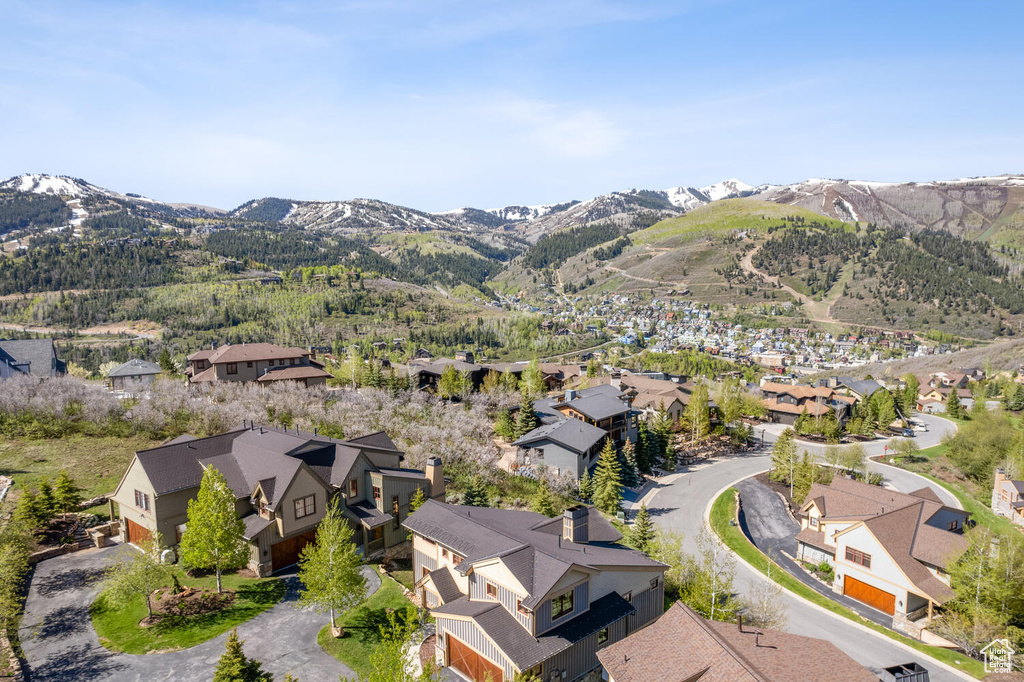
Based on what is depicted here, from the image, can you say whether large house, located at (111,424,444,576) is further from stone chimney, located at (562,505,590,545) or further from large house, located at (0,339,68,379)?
large house, located at (0,339,68,379)

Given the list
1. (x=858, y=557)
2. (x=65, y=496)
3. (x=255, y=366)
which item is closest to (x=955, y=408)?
(x=858, y=557)

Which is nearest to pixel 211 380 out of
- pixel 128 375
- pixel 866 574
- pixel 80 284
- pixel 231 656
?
pixel 128 375

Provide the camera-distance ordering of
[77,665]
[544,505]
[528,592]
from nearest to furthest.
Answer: [528,592], [77,665], [544,505]

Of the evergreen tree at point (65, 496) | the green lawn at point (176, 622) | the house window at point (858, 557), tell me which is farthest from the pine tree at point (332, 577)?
the house window at point (858, 557)

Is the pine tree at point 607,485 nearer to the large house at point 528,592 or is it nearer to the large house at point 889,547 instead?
the large house at point 889,547

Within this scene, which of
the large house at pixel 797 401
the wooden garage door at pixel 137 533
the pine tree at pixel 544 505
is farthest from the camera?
the large house at pixel 797 401

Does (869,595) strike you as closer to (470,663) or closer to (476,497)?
(476,497)
